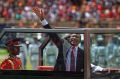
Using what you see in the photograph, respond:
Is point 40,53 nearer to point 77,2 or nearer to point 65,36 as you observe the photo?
point 65,36

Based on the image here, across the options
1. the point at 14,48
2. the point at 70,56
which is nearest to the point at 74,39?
the point at 70,56

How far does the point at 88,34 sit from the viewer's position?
5746 millimetres

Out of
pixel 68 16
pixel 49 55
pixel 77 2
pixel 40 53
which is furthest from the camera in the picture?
pixel 77 2

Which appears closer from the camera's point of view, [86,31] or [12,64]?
[86,31]

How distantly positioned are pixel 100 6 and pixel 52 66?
18.7 metres

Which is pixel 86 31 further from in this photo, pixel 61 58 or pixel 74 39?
pixel 61 58

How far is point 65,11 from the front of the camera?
2452 cm

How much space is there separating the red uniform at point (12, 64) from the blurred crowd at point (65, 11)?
1655 centimetres

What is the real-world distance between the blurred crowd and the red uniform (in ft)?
54.3

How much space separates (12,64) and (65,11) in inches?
727

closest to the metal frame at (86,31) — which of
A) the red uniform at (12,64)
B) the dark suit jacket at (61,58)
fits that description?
the dark suit jacket at (61,58)

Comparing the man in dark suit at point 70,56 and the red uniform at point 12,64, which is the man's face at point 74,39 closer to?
the man in dark suit at point 70,56

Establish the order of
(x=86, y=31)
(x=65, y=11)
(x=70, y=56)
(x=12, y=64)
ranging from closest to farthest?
(x=86, y=31), (x=70, y=56), (x=12, y=64), (x=65, y=11)

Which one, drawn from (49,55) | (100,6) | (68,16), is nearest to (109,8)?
(100,6)
